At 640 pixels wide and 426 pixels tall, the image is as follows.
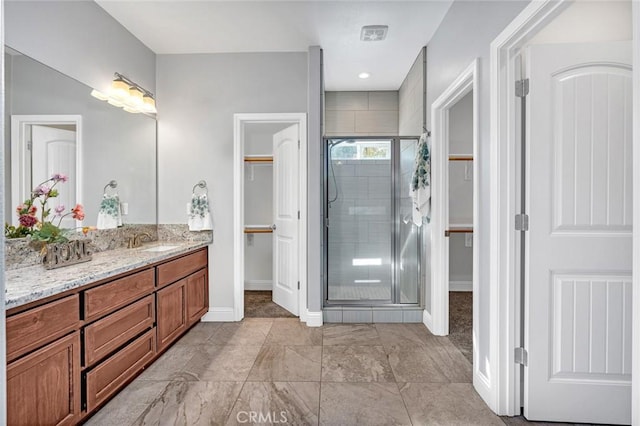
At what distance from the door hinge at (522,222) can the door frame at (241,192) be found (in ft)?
6.59

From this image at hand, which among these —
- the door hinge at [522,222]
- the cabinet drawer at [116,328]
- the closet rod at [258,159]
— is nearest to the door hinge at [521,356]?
the door hinge at [522,222]

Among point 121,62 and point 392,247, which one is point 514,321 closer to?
point 392,247

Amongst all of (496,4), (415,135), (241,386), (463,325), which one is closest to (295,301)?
(241,386)

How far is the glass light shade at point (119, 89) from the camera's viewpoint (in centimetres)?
289

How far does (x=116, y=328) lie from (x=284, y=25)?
2662mm

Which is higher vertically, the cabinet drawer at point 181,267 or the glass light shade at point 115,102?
the glass light shade at point 115,102

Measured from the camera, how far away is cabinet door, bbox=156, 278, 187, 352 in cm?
260

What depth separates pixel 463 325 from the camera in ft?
11.2

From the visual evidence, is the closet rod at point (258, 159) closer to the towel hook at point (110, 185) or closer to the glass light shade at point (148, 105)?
the glass light shade at point (148, 105)

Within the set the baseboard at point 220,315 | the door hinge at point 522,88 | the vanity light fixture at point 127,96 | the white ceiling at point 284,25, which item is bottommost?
the baseboard at point 220,315

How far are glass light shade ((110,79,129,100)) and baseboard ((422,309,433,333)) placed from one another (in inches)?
133

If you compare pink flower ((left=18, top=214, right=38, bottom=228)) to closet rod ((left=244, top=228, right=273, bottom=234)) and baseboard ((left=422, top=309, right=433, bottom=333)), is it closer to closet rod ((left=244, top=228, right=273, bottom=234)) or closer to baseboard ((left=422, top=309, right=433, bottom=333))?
closet rod ((left=244, top=228, right=273, bottom=234))

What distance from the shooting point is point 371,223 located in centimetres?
356

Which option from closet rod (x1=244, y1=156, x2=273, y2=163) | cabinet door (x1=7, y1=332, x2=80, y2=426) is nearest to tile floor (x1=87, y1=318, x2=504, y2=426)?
cabinet door (x1=7, y1=332, x2=80, y2=426)
